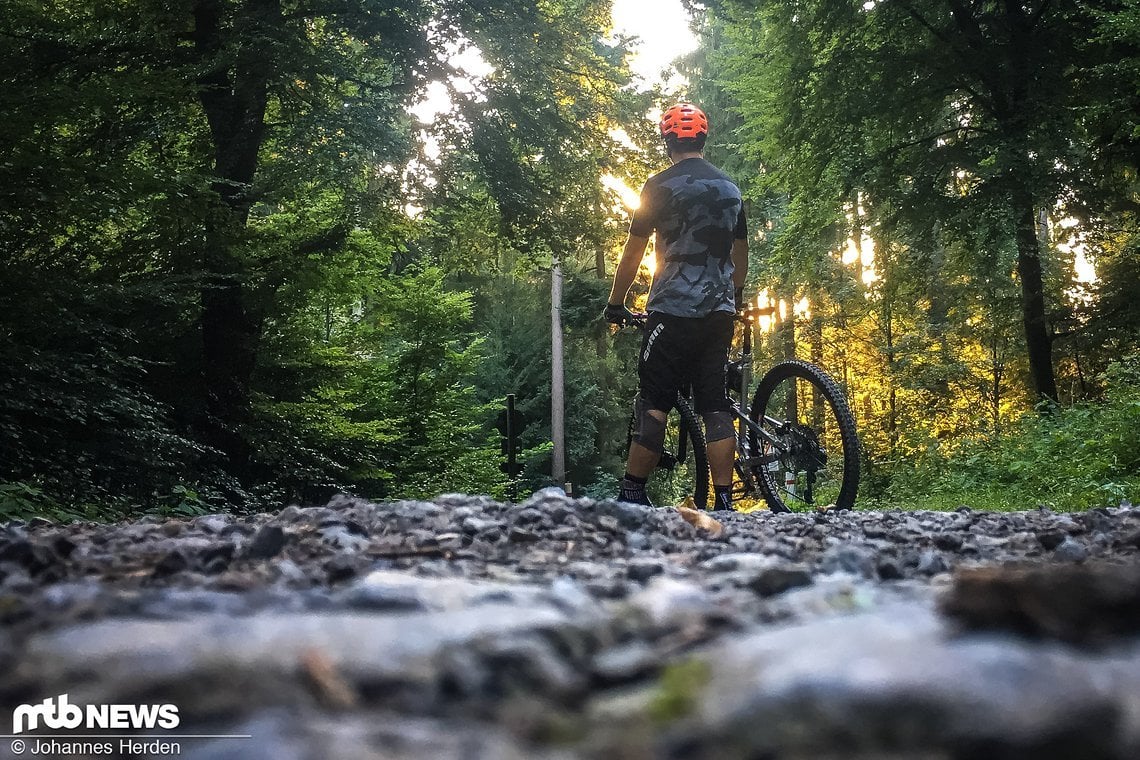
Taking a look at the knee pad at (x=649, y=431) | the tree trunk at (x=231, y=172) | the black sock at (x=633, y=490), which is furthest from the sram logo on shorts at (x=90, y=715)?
the tree trunk at (x=231, y=172)

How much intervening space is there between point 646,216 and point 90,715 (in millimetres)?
4460

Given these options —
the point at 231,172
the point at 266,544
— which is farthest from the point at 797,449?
the point at 231,172

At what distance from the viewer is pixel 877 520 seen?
4137 millimetres

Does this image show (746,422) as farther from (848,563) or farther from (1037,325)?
(1037,325)

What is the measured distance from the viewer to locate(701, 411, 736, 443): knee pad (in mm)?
5258

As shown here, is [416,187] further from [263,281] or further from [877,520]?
[877,520]

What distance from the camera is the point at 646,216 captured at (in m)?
5.22

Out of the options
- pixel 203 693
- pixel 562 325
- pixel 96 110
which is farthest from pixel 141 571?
pixel 562 325

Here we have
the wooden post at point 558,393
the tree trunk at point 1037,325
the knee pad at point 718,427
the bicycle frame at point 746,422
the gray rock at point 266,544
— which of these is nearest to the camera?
the gray rock at point 266,544

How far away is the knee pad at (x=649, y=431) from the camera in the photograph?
521cm

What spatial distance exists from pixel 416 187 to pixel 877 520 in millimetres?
7902

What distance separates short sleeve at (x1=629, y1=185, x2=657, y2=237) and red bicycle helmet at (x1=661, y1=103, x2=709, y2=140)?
0.38 meters

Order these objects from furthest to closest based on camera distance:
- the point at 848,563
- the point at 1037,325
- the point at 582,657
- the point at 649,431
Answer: the point at 1037,325 < the point at 649,431 < the point at 848,563 < the point at 582,657

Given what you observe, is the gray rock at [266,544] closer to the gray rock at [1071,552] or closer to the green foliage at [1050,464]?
the gray rock at [1071,552]
